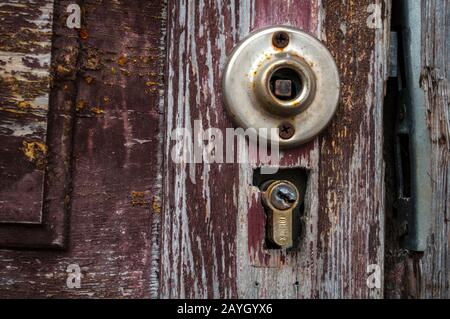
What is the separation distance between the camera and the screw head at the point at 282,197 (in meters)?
0.99

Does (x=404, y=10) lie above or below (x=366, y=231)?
above

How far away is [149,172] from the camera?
1012 millimetres

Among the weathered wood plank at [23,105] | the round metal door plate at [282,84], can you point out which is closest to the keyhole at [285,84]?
the round metal door plate at [282,84]

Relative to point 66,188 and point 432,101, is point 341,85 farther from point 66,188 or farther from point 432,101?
point 66,188

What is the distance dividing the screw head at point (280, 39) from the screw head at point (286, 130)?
5.0 inches

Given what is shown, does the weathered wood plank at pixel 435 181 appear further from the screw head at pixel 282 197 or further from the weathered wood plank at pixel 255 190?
the screw head at pixel 282 197

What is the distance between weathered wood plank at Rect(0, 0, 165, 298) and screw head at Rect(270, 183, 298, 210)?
0.19m

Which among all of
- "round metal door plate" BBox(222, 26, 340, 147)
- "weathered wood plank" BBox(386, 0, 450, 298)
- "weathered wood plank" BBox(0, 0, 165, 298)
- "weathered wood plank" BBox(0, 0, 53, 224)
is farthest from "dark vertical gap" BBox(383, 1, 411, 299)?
"weathered wood plank" BBox(0, 0, 53, 224)

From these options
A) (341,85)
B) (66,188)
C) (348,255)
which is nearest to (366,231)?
(348,255)

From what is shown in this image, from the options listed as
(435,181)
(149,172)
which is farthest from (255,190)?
(435,181)

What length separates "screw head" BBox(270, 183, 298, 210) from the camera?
99 cm

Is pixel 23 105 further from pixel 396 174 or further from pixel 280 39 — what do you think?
pixel 396 174
